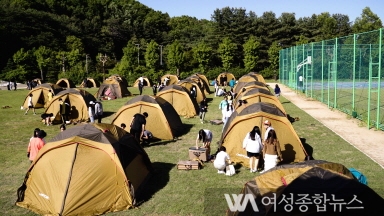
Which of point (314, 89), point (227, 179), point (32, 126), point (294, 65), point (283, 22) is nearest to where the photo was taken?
point (227, 179)

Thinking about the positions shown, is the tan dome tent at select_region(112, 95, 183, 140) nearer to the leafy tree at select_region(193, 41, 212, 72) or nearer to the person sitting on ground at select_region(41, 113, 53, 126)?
the person sitting on ground at select_region(41, 113, 53, 126)

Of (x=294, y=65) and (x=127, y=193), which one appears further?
(x=294, y=65)

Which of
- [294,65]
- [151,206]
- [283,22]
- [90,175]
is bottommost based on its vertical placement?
[151,206]

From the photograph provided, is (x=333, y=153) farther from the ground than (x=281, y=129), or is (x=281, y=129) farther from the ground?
(x=281, y=129)

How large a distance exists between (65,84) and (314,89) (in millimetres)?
25126

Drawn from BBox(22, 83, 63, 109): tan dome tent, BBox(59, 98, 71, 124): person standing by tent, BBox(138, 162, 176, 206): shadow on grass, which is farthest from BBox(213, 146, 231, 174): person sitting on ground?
BBox(22, 83, 63, 109): tan dome tent

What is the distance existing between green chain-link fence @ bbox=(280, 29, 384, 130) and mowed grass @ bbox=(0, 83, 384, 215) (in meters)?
3.23

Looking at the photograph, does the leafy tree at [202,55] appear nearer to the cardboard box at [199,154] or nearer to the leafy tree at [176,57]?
the leafy tree at [176,57]

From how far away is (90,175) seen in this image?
27.2 feet

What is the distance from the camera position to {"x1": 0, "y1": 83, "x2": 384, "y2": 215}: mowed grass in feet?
27.4

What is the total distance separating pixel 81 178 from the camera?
822cm

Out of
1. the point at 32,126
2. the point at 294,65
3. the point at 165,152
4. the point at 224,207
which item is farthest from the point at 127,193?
the point at 294,65

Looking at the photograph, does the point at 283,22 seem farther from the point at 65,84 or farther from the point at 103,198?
the point at 103,198

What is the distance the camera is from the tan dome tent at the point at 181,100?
20.9 meters
